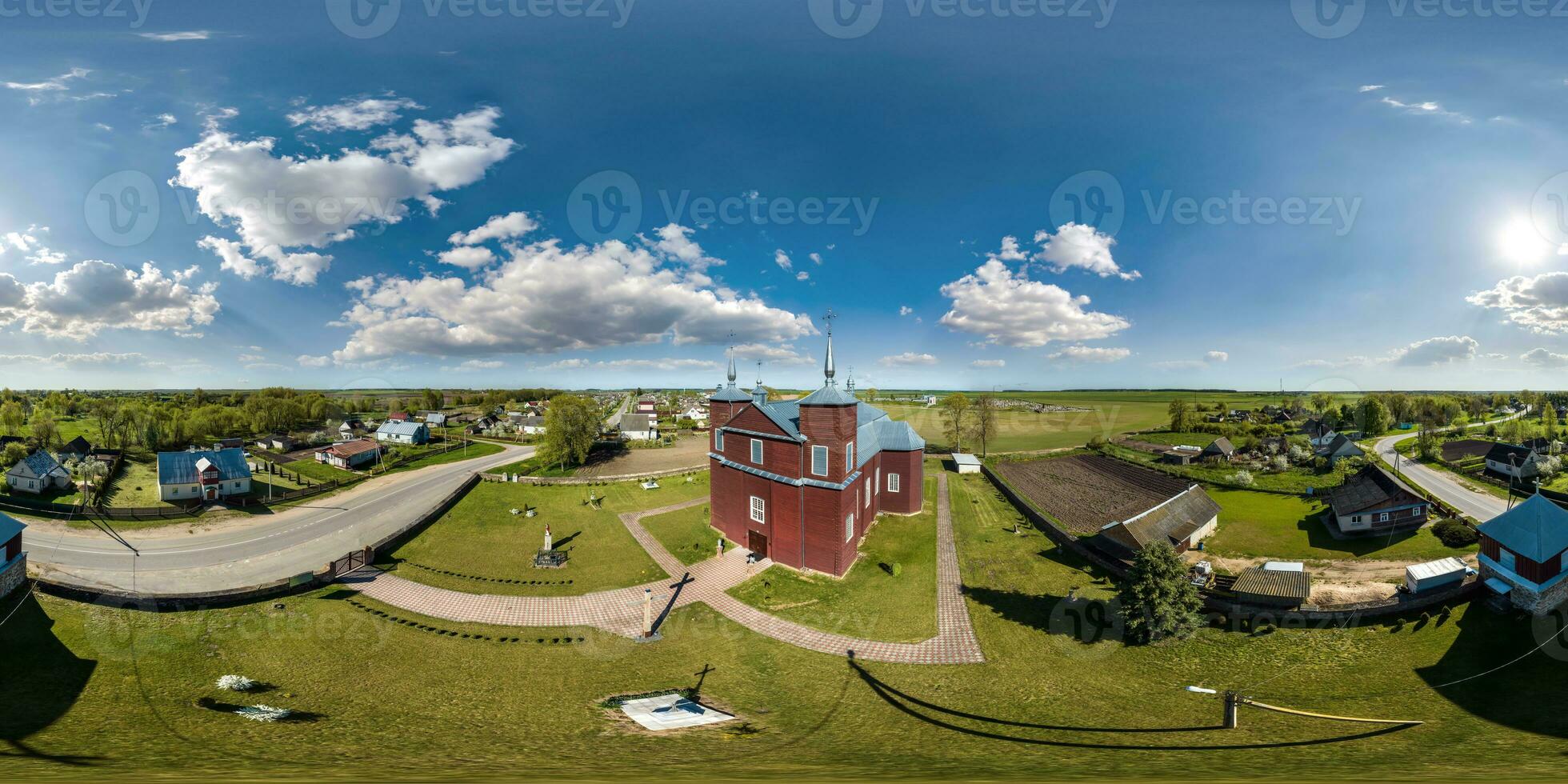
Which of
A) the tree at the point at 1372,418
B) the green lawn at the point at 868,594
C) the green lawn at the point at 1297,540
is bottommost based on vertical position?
the green lawn at the point at 868,594

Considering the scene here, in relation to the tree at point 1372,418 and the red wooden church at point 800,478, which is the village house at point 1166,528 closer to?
the red wooden church at point 800,478

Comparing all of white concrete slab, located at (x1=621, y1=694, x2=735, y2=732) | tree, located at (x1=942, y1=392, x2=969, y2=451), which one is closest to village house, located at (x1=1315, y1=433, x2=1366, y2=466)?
tree, located at (x1=942, y1=392, x2=969, y2=451)

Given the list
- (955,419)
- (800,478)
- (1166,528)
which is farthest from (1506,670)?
(955,419)

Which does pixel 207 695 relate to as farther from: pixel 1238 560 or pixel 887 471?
pixel 1238 560

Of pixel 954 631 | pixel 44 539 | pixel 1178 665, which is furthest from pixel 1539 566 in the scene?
pixel 44 539

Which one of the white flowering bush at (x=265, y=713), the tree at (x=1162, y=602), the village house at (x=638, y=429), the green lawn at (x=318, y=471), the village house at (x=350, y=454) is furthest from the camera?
the village house at (x=638, y=429)

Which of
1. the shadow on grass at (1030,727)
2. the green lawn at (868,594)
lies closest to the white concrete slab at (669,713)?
the shadow on grass at (1030,727)
